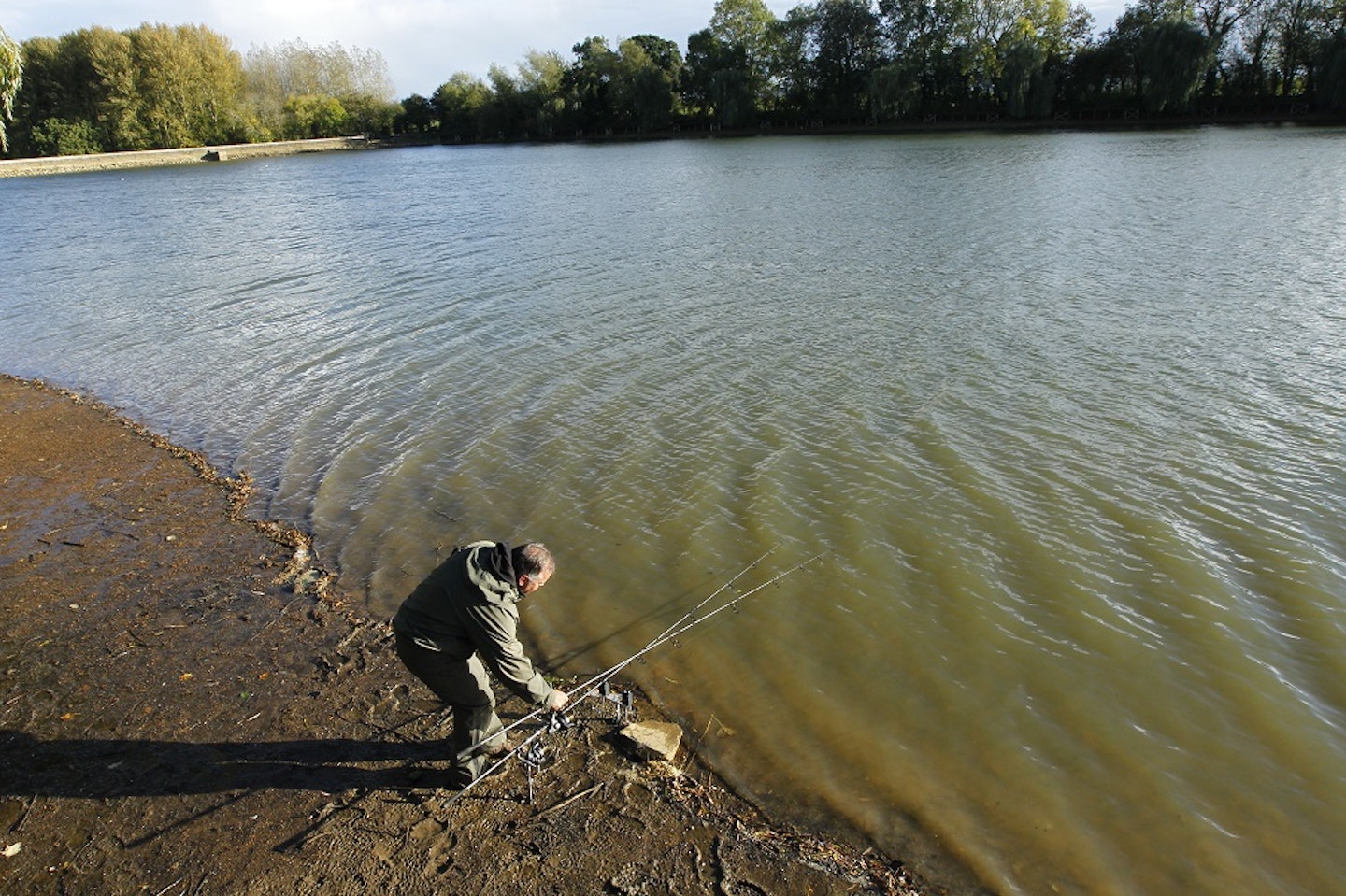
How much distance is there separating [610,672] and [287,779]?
91.8 inches

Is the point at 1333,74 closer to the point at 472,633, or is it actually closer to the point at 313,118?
the point at 472,633

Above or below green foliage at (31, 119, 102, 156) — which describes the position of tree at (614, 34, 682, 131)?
above

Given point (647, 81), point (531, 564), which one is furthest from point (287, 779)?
point (647, 81)

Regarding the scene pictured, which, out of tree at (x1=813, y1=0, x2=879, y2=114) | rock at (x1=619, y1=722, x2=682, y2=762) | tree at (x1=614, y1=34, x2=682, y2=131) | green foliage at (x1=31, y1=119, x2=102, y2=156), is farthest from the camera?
tree at (x1=614, y1=34, x2=682, y2=131)

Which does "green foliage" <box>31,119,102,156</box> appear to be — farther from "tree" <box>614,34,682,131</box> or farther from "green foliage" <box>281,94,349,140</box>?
"tree" <box>614,34,682,131</box>

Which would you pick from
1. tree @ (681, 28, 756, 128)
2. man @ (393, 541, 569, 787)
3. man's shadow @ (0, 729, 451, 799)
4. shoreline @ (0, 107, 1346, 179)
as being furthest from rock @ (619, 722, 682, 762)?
Result: tree @ (681, 28, 756, 128)

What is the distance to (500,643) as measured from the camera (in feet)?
16.1

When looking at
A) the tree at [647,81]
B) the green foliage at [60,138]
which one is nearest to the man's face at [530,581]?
the tree at [647,81]

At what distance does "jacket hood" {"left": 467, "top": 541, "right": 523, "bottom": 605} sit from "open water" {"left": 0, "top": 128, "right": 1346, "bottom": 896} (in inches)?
88.2

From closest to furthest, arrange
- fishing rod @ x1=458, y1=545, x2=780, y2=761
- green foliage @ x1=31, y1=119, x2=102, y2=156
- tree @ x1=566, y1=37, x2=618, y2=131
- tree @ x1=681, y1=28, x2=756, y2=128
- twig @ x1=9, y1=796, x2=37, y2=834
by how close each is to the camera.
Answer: twig @ x1=9, y1=796, x2=37, y2=834 < fishing rod @ x1=458, y1=545, x2=780, y2=761 < green foliage @ x1=31, y1=119, x2=102, y2=156 < tree @ x1=681, y1=28, x2=756, y2=128 < tree @ x1=566, y1=37, x2=618, y2=131

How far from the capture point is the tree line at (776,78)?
67375 millimetres

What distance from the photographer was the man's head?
4.79m

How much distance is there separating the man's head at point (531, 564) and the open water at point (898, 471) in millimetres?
2212

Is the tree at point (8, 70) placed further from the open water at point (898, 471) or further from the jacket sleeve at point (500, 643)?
the jacket sleeve at point (500, 643)
